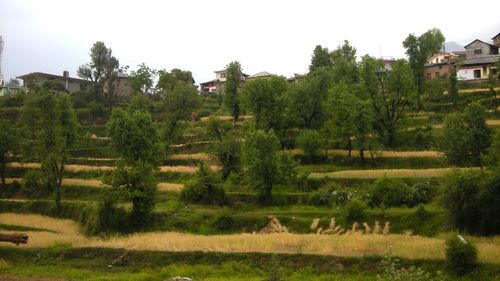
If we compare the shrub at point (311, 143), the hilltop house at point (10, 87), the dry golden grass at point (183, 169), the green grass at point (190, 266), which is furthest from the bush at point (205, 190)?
the hilltop house at point (10, 87)

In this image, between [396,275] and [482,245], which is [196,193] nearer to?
[482,245]

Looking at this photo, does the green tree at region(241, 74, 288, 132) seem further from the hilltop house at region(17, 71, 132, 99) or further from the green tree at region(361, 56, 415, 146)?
the hilltop house at region(17, 71, 132, 99)

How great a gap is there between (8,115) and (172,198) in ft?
165

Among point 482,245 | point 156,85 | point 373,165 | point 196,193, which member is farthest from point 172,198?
point 156,85

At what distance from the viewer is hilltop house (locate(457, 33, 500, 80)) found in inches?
3371

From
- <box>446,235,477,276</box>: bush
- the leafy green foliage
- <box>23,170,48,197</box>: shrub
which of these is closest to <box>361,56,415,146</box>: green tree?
the leafy green foliage

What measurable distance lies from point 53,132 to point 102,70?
47.5 m

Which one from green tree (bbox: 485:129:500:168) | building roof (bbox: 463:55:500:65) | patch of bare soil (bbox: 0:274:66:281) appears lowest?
patch of bare soil (bbox: 0:274:66:281)

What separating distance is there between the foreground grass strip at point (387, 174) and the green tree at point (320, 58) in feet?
149

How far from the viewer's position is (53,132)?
52.3m

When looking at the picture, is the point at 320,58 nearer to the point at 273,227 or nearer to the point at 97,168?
the point at 97,168

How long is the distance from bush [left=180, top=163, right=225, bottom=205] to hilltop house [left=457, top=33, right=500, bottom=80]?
5870 cm

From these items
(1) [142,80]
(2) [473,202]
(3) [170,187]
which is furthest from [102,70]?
(2) [473,202]

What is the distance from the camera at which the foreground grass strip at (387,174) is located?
1886 inches
